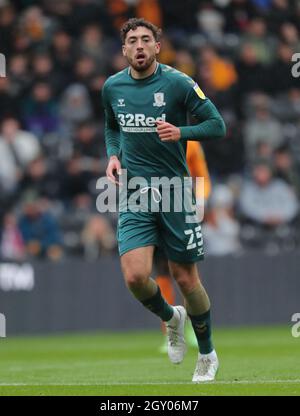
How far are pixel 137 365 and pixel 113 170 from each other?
9.02 feet

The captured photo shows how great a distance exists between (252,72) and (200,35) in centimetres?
113

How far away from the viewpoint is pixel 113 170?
353 inches

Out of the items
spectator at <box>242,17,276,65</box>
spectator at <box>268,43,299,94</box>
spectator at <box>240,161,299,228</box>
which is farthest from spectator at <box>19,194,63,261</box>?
spectator at <box>242,17,276,65</box>

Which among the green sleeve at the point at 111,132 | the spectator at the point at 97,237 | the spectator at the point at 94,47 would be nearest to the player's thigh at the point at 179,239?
the green sleeve at the point at 111,132

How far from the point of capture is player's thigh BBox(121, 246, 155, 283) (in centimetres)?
871

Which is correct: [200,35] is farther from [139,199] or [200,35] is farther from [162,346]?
[139,199]

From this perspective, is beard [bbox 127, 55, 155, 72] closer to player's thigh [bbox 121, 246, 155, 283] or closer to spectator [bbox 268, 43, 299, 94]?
player's thigh [bbox 121, 246, 155, 283]

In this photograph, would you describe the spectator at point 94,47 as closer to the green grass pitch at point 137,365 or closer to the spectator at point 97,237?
the spectator at point 97,237

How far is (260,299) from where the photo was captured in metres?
17.2

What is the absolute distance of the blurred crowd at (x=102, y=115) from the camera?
1697cm

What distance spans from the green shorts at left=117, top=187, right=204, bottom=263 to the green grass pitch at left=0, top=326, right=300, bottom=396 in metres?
0.93

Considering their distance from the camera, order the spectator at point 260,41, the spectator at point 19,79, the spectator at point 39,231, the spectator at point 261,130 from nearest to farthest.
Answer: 1. the spectator at point 39,231
2. the spectator at point 19,79
3. the spectator at point 261,130
4. the spectator at point 260,41

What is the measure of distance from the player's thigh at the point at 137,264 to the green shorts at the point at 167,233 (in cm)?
6
